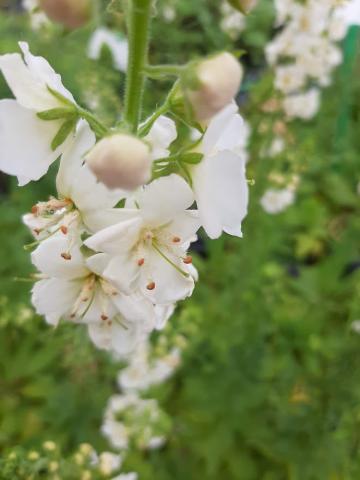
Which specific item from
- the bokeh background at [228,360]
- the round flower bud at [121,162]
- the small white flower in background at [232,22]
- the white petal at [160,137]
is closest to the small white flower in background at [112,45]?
the bokeh background at [228,360]

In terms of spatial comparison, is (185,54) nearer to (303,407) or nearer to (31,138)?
(303,407)

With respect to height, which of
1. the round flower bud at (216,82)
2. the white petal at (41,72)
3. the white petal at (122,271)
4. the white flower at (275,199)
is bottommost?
the white flower at (275,199)

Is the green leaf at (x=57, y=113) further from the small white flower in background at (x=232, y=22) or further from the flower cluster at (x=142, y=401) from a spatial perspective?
the small white flower in background at (x=232, y=22)

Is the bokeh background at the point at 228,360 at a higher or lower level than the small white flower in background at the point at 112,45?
lower

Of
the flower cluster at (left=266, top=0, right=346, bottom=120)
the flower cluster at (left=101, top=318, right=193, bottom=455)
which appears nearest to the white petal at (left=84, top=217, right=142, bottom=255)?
the flower cluster at (left=101, top=318, right=193, bottom=455)

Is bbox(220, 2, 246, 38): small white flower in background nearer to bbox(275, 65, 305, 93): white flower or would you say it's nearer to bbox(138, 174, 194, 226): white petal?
bbox(275, 65, 305, 93): white flower

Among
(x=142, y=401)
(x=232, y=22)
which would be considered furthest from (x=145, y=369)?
(x=232, y=22)
